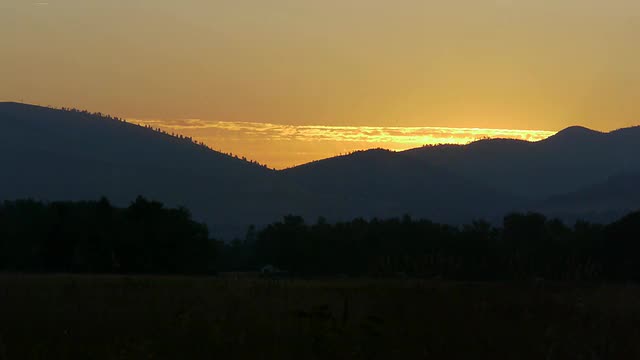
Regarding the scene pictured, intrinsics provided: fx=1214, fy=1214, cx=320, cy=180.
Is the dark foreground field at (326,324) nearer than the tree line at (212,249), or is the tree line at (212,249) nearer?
the dark foreground field at (326,324)

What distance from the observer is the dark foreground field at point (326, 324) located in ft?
38.7

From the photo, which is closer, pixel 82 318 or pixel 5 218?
pixel 82 318

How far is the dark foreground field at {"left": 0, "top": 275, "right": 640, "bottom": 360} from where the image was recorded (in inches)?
464

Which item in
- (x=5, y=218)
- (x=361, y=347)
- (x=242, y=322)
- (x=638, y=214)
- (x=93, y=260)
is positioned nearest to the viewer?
(x=361, y=347)

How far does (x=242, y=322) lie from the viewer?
13930 millimetres

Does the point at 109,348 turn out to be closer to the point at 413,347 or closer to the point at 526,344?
the point at 413,347

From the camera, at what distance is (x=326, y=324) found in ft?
39.8

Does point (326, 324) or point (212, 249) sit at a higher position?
point (326, 324)

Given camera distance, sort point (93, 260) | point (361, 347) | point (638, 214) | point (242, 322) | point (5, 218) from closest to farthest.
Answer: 1. point (361, 347)
2. point (242, 322)
3. point (93, 260)
4. point (638, 214)
5. point (5, 218)

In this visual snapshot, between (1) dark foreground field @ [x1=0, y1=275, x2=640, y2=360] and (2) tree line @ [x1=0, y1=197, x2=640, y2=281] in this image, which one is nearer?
(1) dark foreground field @ [x1=0, y1=275, x2=640, y2=360]

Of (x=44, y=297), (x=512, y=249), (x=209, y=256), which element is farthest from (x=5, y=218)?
(x=44, y=297)

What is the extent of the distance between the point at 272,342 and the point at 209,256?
40372 mm

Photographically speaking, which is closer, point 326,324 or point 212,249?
point 326,324

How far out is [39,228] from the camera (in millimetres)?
52500
